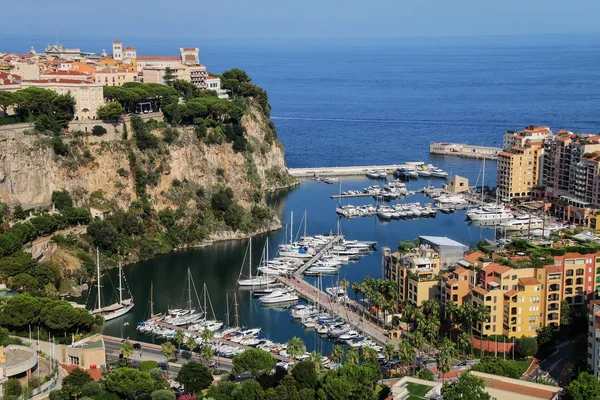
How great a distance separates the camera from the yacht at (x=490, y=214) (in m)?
57.2

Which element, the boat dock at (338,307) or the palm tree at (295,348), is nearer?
the palm tree at (295,348)

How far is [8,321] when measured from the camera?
3353cm

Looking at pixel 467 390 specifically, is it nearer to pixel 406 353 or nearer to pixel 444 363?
pixel 444 363

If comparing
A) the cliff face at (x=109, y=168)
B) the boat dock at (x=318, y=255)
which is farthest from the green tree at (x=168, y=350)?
the cliff face at (x=109, y=168)

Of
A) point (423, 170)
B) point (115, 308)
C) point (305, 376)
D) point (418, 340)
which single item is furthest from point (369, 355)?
point (423, 170)

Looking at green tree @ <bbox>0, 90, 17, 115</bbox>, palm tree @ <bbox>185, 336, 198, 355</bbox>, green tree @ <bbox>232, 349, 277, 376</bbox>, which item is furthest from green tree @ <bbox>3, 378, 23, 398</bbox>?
green tree @ <bbox>0, 90, 17, 115</bbox>

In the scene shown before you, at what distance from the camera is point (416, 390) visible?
28.1 metres

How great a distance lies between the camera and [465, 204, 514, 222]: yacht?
2250 inches

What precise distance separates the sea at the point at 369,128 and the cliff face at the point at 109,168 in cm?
421

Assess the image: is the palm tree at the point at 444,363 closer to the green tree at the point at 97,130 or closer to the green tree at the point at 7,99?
the green tree at the point at 97,130

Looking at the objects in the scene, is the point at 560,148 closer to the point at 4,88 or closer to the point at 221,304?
the point at 221,304

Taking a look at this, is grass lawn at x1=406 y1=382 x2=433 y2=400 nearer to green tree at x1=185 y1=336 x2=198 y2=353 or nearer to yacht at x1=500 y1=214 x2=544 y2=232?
green tree at x1=185 y1=336 x2=198 y2=353

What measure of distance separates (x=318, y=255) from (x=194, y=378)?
1977 centimetres

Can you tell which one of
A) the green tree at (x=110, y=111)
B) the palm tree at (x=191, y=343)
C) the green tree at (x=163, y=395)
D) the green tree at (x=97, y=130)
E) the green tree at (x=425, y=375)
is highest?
the green tree at (x=110, y=111)
